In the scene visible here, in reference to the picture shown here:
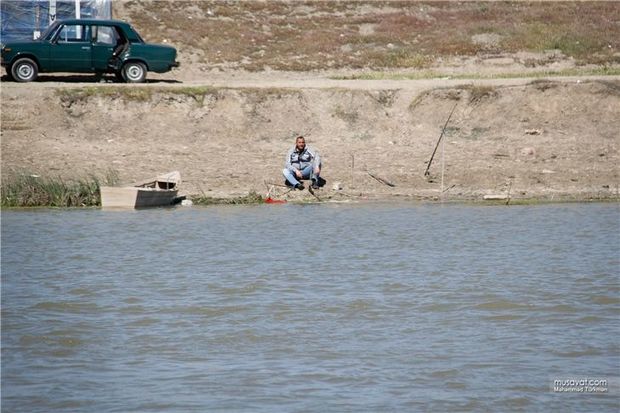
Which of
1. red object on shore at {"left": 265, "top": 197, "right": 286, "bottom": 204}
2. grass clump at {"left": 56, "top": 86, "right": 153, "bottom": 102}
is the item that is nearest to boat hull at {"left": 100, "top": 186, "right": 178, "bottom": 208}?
red object on shore at {"left": 265, "top": 197, "right": 286, "bottom": 204}

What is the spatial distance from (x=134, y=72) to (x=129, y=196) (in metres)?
7.21

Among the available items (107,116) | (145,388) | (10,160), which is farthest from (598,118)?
(145,388)

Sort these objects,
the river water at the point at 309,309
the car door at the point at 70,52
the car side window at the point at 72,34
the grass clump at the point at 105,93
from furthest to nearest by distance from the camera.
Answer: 1. the car side window at the point at 72,34
2. the car door at the point at 70,52
3. the grass clump at the point at 105,93
4. the river water at the point at 309,309

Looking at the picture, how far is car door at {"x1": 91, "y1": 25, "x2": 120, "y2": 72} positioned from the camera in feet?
86.6

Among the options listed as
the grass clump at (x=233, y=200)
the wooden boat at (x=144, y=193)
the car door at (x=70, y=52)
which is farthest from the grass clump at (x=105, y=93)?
the grass clump at (x=233, y=200)

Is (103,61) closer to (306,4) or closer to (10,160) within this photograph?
(10,160)

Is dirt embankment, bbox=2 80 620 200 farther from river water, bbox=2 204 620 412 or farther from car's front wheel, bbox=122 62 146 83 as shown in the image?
river water, bbox=2 204 620 412

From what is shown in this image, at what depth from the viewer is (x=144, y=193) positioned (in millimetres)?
20016

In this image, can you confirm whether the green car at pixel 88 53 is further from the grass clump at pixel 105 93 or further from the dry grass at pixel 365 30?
the dry grass at pixel 365 30

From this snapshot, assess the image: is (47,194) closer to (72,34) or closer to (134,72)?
(134,72)

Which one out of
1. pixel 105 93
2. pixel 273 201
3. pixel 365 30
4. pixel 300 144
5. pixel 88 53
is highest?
pixel 365 30

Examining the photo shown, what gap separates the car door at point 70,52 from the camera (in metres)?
26.1

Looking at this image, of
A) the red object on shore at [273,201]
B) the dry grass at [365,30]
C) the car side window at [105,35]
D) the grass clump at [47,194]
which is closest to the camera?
the grass clump at [47,194]

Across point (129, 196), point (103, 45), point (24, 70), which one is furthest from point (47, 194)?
point (103, 45)
